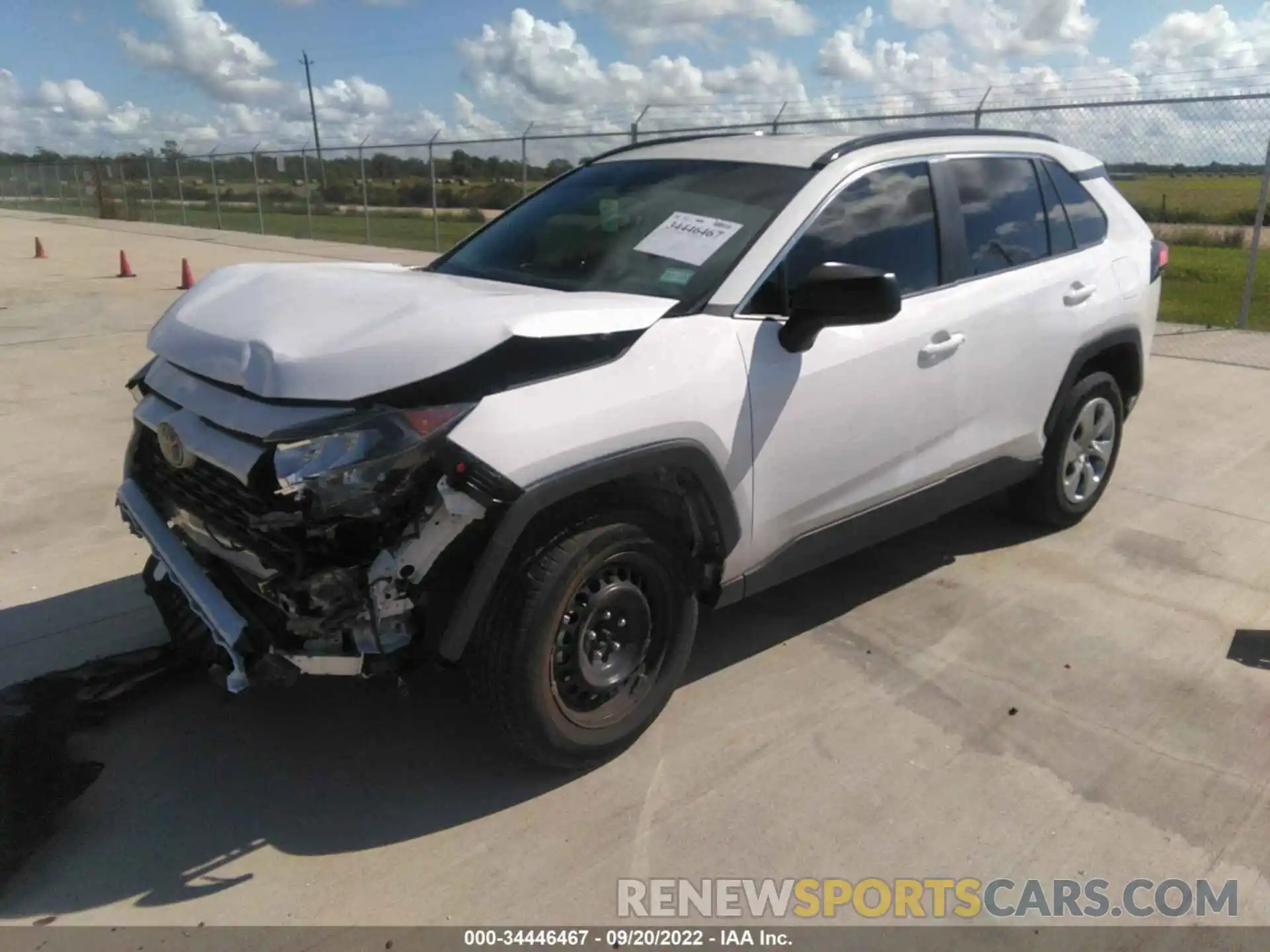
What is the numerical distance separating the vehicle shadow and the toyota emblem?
79 cm

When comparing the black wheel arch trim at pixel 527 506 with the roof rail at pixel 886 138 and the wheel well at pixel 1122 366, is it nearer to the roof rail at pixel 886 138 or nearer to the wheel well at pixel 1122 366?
the roof rail at pixel 886 138

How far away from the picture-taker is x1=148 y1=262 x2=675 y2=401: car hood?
2.64 m

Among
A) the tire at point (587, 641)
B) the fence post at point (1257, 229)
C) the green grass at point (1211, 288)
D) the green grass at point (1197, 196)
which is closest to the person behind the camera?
the tire at point (587, 641)

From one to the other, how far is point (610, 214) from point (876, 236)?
1002mm

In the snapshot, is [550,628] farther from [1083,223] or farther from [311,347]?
[1083,223]

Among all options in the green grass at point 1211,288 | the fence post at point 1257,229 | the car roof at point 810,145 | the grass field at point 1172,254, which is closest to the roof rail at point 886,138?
the car roof at point 810,145

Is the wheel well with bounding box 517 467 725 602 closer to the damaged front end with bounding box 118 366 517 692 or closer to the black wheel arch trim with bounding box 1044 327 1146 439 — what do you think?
the damaged front end with bounding box 118 366 517 692

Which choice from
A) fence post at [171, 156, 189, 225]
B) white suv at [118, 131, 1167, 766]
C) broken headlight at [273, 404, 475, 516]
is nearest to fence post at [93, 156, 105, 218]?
fence post at [171, 156, 189, 225]

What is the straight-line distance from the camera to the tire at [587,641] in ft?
9.11

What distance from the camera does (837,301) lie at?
315cm

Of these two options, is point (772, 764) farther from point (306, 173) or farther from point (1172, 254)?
point (306, 173)

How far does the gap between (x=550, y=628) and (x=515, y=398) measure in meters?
0.64

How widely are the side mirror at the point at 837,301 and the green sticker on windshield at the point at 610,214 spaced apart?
0.83 m

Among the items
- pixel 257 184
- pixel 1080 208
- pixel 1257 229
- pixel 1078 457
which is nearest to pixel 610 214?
pixel 1080 208
